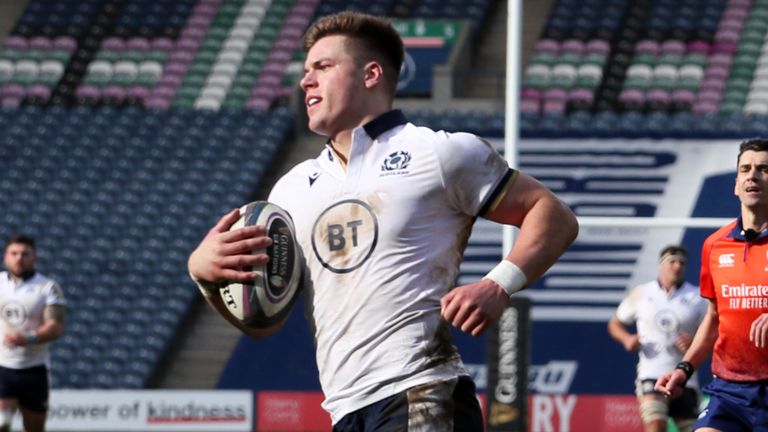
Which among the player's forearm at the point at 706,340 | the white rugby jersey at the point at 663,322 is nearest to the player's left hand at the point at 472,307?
the player's forearm at the point at 706,340

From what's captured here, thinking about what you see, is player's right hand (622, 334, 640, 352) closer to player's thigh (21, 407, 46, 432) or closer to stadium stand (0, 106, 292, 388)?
player's thigh (21, 407, 46, 432)

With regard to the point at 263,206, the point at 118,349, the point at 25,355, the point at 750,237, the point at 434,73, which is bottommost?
the point at 118,349

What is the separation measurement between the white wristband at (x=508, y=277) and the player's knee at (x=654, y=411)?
7.39 metres

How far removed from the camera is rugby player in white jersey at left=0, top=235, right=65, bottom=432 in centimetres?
1124

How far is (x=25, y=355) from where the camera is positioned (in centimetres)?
1130

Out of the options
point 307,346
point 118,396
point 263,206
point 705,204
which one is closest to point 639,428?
point 705,204

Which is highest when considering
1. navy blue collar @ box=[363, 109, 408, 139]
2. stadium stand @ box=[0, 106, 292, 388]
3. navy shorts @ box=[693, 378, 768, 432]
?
navy blue collar @ box=[363, 109, 408, 139]

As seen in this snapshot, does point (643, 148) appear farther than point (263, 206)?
Yes

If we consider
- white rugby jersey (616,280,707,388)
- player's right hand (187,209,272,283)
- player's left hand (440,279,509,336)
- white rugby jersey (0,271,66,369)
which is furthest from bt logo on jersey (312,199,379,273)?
white rugby jersey (0,271,66,369)

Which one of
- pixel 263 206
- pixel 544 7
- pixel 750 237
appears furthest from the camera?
pixel 544 7

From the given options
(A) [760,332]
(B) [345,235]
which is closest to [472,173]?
(B) [345,235]

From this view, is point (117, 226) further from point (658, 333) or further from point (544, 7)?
point (658, 333)

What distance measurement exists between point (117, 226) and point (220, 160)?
169 centimetres

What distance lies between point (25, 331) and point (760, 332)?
274 inches
